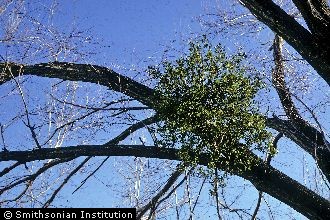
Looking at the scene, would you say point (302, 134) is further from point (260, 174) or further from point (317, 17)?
point (317, 17)

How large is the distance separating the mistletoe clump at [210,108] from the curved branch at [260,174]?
0.63 metres

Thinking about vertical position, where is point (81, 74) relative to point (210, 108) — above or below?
above

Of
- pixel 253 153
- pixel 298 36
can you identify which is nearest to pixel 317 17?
pixel 298 36

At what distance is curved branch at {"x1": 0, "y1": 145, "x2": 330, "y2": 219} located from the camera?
401 cm

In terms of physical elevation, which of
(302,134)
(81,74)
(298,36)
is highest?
(81,74)

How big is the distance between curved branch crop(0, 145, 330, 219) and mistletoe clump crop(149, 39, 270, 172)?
63 cm

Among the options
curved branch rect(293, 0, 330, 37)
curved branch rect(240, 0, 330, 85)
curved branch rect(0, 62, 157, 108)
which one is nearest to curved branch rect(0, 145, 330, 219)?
curved branch rect(0, 62, 157, 108)

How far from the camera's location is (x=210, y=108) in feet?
10.6

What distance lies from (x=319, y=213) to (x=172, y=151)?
1.55 m

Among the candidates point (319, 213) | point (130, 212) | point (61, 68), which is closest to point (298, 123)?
point (319, 213)

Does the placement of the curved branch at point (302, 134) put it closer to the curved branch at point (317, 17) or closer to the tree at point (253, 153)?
the tree at point (253, 153)

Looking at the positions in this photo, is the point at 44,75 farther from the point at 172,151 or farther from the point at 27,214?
the point at 172,151

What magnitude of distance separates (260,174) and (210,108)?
118cm

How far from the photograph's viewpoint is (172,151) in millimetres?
3920
